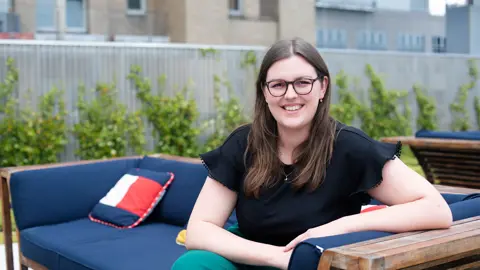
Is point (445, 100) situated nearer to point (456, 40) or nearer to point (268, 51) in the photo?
point (456, 40)

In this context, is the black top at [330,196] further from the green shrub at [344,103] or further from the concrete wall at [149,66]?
the green shrub at [344,103]

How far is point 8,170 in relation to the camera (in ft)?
13.2

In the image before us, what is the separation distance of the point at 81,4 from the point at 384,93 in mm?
4677

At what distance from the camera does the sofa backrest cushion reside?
3709mm

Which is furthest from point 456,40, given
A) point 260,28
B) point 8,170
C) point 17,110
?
point 8,170

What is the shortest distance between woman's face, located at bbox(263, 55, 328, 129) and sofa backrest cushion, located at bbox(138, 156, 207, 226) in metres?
1.64

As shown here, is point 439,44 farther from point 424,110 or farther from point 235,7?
point 235,7

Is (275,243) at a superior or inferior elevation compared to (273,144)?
inferior

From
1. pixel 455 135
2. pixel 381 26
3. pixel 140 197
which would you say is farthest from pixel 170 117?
pixel 381 26

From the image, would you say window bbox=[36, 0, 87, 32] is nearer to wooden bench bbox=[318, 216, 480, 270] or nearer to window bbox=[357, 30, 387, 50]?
window bbox=[357, 30, 387, 50]

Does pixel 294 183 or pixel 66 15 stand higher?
pixel 66 15

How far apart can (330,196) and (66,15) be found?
7.79 meters

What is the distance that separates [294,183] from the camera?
2027 mm

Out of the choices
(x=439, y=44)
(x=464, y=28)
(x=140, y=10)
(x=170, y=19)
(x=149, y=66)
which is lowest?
(x=149, y=66)
